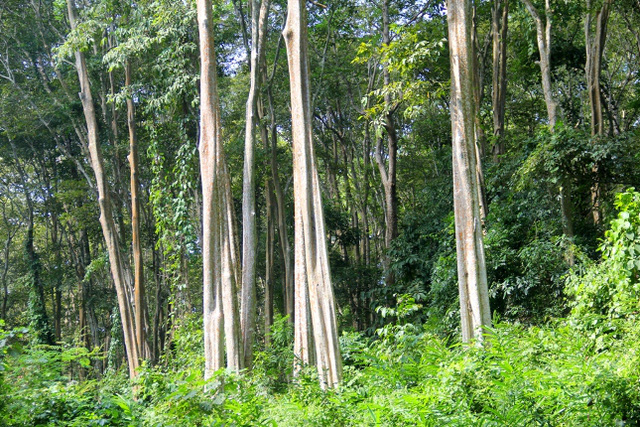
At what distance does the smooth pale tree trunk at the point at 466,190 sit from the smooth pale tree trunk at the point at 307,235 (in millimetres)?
1860

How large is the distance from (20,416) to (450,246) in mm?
10424

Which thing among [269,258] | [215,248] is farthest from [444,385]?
[269,258]

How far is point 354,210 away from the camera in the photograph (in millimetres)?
26250

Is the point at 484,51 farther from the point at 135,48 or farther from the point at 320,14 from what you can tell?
the point at 135,48

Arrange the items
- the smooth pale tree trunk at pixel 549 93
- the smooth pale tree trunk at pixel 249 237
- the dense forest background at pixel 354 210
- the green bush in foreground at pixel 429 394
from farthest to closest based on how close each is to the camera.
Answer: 1. the smooth pale tree trunk at pixel 549 93
2. the smooth pale tree trunk at pixel 249 237
3. the dense forest background at pixel 354 210
4. the green bush in foreground at pixel 429 394

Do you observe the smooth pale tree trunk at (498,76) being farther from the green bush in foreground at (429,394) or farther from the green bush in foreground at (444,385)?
the green bush in foreground at (429,394)

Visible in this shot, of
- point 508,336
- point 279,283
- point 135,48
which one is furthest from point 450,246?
point 279,283

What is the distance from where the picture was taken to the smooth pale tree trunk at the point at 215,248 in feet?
32.3

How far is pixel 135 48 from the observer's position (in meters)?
15.6

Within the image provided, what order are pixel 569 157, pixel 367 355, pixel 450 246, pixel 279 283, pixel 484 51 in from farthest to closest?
pixel 279 283 → pixel 484 51 → pixel 450 246 → pixel 569 157 → pixel 367 355

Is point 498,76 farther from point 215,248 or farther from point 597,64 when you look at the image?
point 215,248

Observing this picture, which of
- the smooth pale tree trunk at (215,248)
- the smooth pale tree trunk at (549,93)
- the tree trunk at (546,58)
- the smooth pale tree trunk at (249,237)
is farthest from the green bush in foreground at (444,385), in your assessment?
the tree trunk at (546,58)

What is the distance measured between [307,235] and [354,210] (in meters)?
16.7

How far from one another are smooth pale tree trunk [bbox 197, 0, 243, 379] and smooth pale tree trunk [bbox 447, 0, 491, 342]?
3503 millimetres
